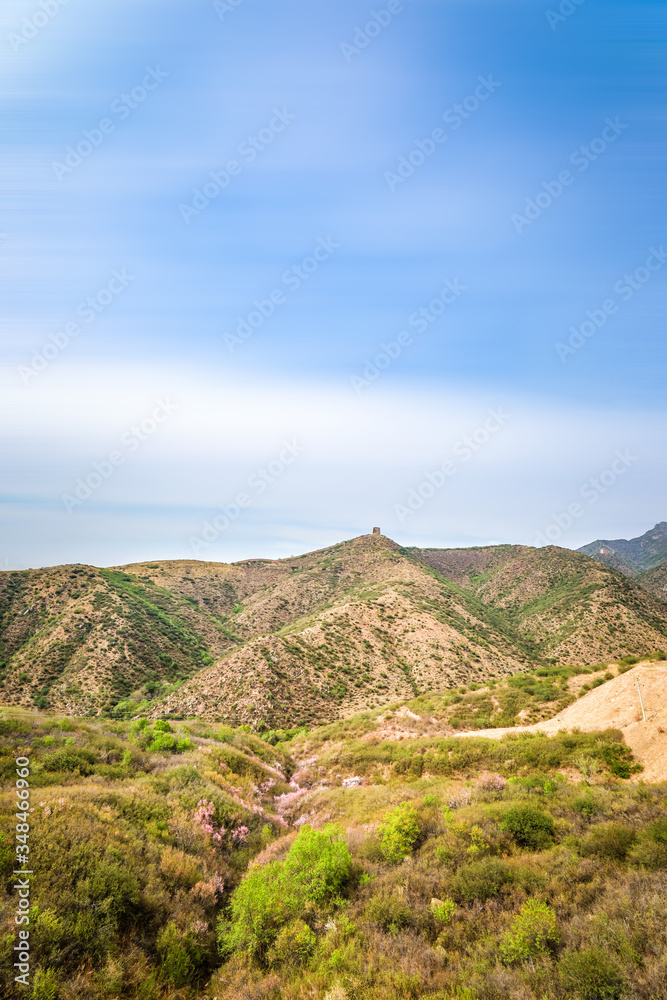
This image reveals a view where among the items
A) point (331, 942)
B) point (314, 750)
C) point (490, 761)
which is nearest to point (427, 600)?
point (314, 750)

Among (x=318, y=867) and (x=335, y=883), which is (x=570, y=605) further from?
(x=318, y=867)

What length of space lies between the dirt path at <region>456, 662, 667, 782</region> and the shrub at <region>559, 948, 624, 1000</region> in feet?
28.1

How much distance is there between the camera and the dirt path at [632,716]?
12484 millimetres

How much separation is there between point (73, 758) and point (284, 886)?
24.5 feet

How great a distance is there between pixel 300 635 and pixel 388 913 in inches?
1408

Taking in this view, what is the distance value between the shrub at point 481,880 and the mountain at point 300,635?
2505 cm

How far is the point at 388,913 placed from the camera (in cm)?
711

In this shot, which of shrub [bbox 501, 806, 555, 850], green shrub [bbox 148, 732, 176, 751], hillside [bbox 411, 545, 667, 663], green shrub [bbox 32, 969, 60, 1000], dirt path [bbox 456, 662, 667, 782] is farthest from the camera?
hillside [bbox 411, 545, 667, 663]

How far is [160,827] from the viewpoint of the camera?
9891 mm

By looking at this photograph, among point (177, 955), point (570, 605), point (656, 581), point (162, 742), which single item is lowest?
point (656, 581)

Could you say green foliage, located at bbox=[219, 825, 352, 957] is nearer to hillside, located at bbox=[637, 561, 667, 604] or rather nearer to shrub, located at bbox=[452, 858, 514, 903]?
shrub, located at bbox=[452, 858, 514, 903]

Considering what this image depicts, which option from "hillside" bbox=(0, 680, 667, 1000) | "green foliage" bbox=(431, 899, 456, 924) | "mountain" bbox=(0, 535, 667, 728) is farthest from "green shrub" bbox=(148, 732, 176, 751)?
"mountain" bbox=(0, 535, 667, 728)

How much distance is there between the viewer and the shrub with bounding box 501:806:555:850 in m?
8.41

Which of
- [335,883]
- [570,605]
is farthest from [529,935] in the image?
[570,605]
